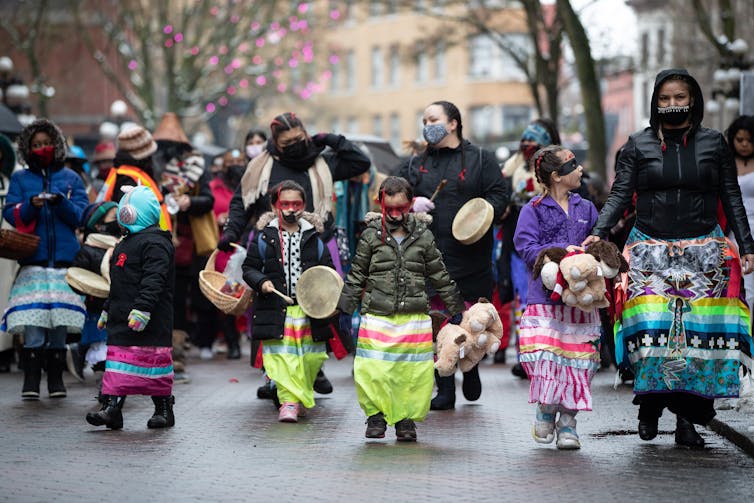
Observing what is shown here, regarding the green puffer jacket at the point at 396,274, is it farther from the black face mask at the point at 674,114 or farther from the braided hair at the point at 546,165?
the black face mask at the point at 674,114

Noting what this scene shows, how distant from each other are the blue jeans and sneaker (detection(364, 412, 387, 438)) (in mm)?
3675

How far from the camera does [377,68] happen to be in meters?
88.0

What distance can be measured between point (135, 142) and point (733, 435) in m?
5.54

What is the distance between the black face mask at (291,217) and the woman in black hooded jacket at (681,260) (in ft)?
8.17

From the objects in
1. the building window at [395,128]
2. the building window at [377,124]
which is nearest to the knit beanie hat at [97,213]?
the building window at [395,128]

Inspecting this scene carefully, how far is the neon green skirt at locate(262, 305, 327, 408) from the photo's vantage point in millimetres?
11016

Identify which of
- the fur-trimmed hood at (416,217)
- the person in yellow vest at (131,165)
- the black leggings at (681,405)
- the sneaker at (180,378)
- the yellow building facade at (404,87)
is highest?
the yellow building facade at (404,87)

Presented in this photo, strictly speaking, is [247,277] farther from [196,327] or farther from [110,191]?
[196,327]

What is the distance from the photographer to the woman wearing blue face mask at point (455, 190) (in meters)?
11.6

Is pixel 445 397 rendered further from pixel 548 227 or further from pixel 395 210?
pixel 548 227

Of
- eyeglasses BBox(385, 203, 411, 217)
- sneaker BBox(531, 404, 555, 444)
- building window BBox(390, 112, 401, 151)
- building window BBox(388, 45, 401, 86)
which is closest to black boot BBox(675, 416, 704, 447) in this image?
sneaker BBox(531, 404, 555, 444)

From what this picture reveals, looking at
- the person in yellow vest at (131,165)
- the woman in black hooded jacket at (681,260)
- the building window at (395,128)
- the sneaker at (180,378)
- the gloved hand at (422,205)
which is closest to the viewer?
the woman in black hooded jacket at (681,260)


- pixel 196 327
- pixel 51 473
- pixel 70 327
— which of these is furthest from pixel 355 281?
pixel 196 327

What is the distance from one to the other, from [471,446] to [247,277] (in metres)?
2.21
